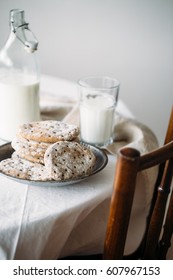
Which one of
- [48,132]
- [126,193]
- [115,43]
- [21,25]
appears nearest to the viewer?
[126,193]

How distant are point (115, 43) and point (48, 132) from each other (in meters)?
1.42

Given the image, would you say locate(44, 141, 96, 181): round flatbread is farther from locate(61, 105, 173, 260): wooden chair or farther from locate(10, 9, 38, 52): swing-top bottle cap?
locate(10, 9, 38, 52): swing-top bottle cap

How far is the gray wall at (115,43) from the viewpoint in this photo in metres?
1.94

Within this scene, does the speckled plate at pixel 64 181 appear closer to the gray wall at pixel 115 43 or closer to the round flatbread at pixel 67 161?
the round flatbread at pixel 67 161

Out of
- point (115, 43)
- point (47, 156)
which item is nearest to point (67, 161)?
point (47, 156)

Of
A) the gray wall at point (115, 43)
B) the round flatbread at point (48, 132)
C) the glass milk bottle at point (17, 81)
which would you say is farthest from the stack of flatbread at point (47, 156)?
the gray wall at point (115, 43)

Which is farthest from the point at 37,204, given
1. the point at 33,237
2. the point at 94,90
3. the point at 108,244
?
the point at 94,90

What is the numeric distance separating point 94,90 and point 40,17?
3.86ft

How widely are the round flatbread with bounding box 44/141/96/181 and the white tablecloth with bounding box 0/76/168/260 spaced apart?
0.04 m

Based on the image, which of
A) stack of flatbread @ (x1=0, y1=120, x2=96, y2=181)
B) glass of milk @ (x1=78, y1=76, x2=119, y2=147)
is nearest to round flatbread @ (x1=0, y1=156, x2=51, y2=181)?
stack of flatbread @ (x1=0, y1=120, x2=96, y2=181)

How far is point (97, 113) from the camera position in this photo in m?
0.98

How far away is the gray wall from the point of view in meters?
1.94

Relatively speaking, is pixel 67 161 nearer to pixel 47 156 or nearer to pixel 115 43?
pixel 47 156

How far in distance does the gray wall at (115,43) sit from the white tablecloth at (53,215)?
4.28 ft
